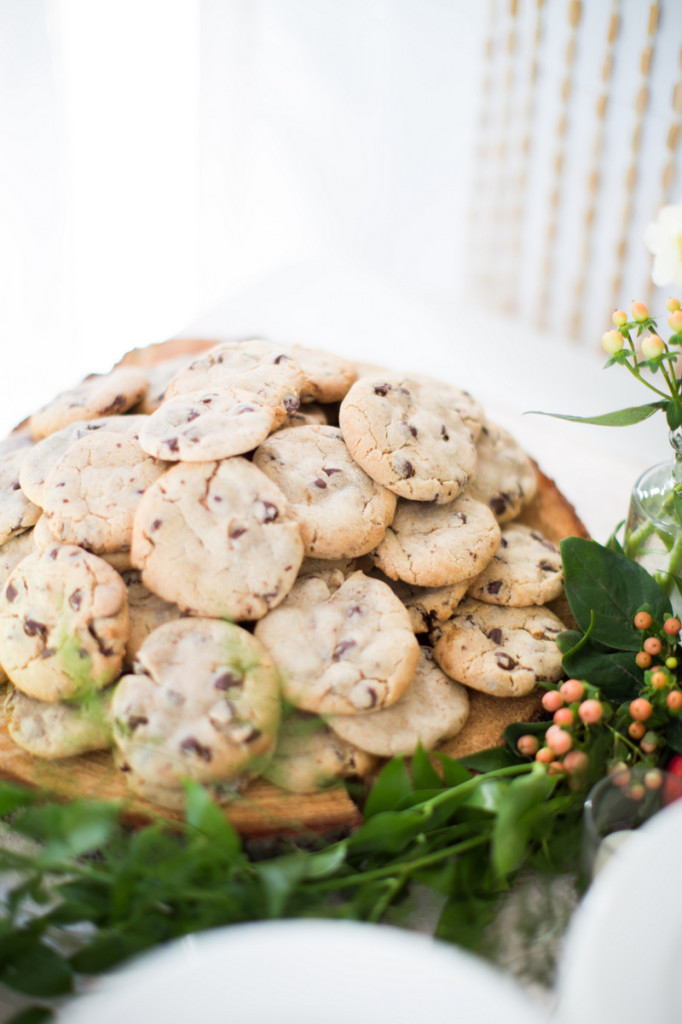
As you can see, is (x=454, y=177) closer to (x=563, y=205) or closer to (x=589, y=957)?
(x=563, y=205)

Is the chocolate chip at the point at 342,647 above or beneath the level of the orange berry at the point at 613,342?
beneath

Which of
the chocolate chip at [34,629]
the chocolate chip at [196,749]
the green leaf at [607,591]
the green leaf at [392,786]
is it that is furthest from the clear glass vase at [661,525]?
the chocolate chip at [34,629]

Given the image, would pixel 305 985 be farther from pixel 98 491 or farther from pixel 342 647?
pixel 98 491

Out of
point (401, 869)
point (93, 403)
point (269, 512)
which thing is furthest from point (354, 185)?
point (401, 869)

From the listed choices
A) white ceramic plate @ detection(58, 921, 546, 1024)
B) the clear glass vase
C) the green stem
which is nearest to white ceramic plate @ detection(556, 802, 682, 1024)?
white ceramic plate @ detection(58, 921, 546, 1024)

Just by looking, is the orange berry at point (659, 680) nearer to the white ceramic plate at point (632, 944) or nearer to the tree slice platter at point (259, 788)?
the tree slice platter at point (259, 788)

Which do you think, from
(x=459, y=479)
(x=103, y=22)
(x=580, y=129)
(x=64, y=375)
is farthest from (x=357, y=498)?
(x=580, y=129)

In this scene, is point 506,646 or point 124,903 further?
point 506,646

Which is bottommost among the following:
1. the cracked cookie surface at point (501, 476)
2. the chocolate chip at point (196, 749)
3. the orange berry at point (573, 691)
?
the chocolate chip at point (196, 749)
